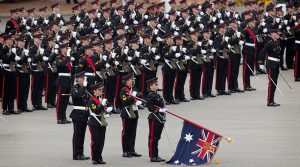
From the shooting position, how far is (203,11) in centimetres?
3422

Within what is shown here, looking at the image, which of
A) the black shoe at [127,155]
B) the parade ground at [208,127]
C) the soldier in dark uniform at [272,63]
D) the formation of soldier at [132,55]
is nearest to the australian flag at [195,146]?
the parade ground at [208,127]

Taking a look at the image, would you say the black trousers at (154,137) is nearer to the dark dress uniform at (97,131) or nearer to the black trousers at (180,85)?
the dark dress uniform at (97,131)

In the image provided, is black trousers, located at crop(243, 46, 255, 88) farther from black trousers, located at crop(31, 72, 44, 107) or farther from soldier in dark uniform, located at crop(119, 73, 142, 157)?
soldier in dark uniform, located at crop(119, 73, 142, 157)

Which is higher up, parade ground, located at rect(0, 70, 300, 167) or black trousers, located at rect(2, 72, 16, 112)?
black trousers, located at rect(2, 72, 16, 112)

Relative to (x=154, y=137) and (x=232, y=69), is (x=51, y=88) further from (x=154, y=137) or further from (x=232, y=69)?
(x=154, y=137)

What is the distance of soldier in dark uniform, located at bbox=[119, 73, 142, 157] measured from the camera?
21562 mm

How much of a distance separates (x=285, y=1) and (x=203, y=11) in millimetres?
4408

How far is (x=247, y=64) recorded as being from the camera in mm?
30188

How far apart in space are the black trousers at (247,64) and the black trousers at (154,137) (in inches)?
353

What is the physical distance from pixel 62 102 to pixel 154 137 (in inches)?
194

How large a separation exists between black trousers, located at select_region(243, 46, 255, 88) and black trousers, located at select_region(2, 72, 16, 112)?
19.9ft

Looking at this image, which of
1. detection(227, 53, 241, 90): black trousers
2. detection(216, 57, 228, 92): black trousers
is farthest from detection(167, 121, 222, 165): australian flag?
detection(227, 53, 241, 90): black trousers

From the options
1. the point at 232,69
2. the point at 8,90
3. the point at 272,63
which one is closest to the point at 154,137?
the point at 272,63

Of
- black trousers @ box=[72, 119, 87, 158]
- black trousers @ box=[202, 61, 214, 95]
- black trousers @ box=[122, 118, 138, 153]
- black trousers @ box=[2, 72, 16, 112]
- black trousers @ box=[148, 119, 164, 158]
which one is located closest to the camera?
black trousers @ box=[148, 119, 164, 158]
